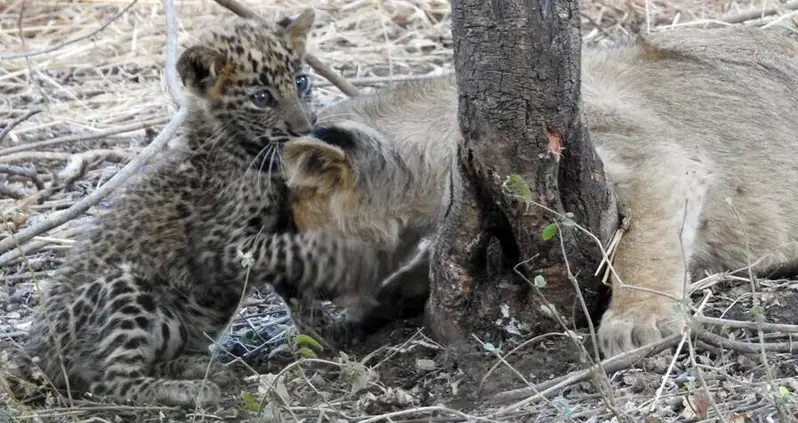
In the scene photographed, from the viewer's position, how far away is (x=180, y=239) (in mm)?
4988

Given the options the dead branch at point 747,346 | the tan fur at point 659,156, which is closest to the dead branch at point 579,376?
the dead branch at point 747,346

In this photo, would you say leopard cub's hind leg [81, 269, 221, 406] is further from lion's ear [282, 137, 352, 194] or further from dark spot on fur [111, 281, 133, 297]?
lion's ear [282, 137, 352, 194]

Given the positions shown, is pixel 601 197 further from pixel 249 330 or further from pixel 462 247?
pixel 249 330

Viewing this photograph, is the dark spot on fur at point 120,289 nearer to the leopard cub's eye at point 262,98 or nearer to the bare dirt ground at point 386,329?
the bare dirt ground at point 386,329

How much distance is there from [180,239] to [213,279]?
0.23m

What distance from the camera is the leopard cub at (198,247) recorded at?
4.59m

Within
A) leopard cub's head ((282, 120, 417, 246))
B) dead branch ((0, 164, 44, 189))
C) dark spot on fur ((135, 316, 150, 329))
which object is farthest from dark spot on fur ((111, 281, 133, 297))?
dead branch ((0, 164, 44, 189))

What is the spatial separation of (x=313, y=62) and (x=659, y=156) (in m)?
2.25

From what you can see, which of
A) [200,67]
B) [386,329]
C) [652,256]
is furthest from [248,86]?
[652,256]

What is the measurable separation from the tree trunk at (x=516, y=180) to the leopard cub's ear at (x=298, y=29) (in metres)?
1.37

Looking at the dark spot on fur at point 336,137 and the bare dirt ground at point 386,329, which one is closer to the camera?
the bare dirt ground at point 386,329

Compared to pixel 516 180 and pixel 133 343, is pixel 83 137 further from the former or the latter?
pixel 516 180

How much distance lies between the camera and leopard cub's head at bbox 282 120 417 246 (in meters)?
4.51

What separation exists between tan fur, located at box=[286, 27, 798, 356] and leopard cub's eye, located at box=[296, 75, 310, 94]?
15 centimetres
